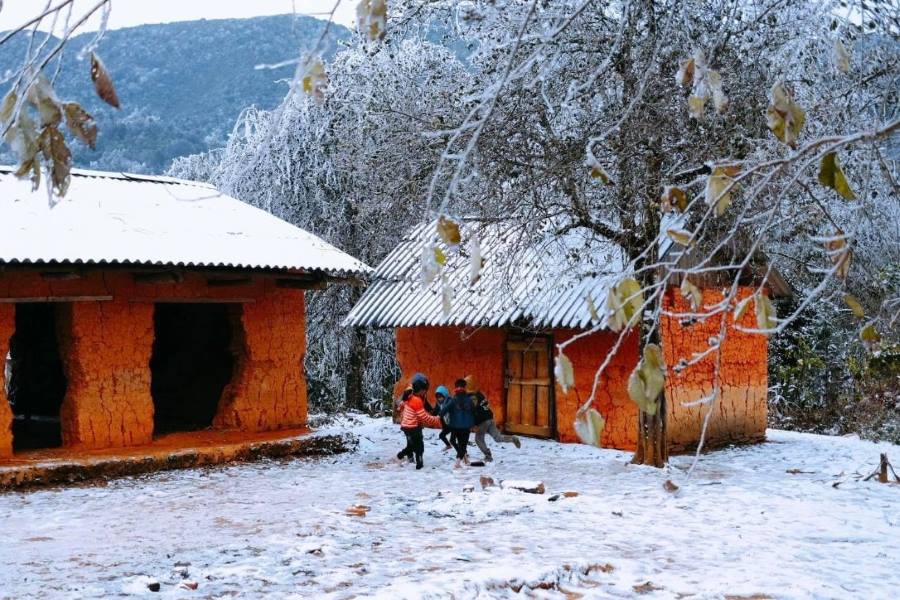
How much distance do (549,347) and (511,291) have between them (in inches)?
115

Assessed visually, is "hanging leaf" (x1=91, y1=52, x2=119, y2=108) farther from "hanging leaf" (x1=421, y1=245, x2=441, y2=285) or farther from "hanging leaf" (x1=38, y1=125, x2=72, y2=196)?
"hanging leaf" (x1=421, y1=245, x2=441, y2=285)

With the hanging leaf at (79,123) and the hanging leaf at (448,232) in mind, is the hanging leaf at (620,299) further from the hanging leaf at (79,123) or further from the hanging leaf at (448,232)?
the hanging leaf at (79,123)

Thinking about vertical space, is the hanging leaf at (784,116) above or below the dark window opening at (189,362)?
above

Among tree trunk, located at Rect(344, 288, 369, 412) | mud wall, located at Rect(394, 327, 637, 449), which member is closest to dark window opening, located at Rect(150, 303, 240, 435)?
mud wall, located at Rect(394, 327, 637, 449)

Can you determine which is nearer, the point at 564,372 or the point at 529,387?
the point at 564,372

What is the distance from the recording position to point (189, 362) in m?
16.2

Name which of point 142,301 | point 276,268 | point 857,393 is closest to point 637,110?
point 276,268

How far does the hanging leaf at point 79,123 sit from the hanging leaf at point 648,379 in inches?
66.8

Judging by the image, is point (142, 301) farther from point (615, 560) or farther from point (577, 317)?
point (615, 560)

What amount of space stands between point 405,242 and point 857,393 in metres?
8.52

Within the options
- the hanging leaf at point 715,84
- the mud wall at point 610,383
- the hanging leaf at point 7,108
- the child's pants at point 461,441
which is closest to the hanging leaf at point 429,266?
the hanging leaf at point 715,84

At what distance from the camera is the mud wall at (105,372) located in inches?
447

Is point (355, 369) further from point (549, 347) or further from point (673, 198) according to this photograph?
point (673, 198)

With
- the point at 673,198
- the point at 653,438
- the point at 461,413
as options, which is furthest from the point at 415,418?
the point at 673,198
